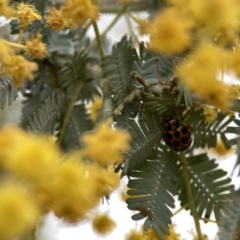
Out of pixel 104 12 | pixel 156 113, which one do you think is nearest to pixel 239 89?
pixel 156 113

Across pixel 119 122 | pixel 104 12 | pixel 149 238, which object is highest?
pixel 104 12

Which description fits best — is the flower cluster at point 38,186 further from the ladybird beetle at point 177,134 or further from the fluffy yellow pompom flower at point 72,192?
the ladybird beetle at point 177,134

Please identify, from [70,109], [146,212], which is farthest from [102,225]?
[70,109]

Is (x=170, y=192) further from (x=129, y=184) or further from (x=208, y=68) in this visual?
(x=208, y=68)

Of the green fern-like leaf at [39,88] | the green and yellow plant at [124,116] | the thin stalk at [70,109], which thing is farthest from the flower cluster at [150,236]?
the green fern-like leaf at [39,88]

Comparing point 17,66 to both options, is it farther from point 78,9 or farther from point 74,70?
point 74,70

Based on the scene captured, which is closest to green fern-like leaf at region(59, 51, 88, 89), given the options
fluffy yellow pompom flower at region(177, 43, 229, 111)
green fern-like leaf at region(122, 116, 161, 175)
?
green fern-like leaf at region(122, 116, 161, 175)

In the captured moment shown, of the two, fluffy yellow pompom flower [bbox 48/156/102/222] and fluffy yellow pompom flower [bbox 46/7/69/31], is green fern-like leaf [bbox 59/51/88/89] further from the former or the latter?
fluffy yellow pompom flower [bbox 48/156/102/222]
